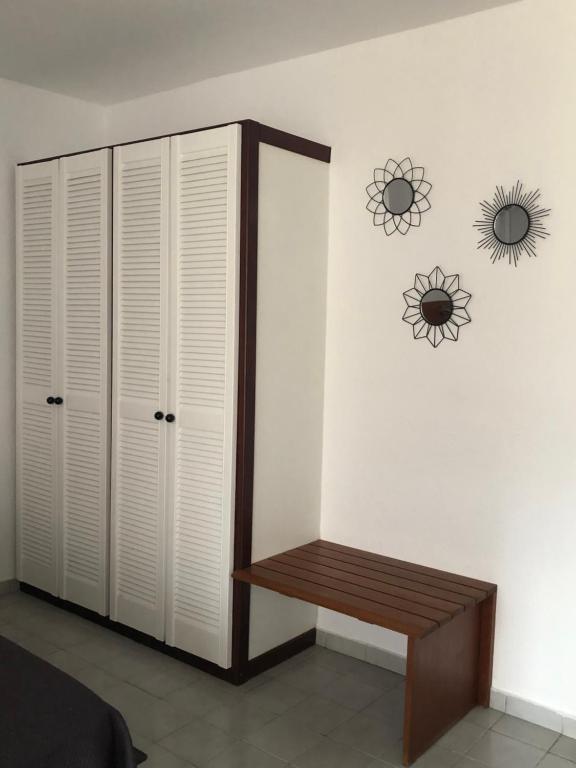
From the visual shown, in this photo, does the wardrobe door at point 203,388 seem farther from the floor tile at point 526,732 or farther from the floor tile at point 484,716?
the floor tile at point 526,732

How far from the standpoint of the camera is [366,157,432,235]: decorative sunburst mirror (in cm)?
296

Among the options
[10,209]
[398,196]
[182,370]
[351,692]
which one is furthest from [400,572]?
[10,209]

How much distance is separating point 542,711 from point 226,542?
130 cm

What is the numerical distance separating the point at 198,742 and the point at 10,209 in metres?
2.63

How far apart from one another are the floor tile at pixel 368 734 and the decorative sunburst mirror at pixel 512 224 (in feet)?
5.67

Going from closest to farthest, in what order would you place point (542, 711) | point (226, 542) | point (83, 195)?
point (542, 711) → point (226, 542) → point (83, 195)

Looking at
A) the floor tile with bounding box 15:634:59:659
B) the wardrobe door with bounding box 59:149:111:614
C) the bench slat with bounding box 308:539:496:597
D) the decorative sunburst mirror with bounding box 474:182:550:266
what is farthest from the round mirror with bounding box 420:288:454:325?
the floor tile with bounding box 15:634:59:659

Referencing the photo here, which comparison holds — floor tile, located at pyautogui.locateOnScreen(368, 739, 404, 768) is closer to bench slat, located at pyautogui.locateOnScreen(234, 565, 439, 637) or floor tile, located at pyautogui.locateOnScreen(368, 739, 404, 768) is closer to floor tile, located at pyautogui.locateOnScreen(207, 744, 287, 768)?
floor tile, located at pyautogui.locateOnScreen(207, 744, 287, 768)

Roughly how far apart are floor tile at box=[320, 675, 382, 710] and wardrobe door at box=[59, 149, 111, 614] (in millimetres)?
1111

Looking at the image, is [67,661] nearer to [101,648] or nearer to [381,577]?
[101,648]

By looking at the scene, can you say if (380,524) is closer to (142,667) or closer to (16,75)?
(142,667)

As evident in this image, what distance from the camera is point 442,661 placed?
262 centimetres

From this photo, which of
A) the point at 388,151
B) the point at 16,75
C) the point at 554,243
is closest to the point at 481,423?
the point at 554,243

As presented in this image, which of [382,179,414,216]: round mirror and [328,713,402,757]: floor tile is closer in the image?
[328,713,402,757]: floor tile
